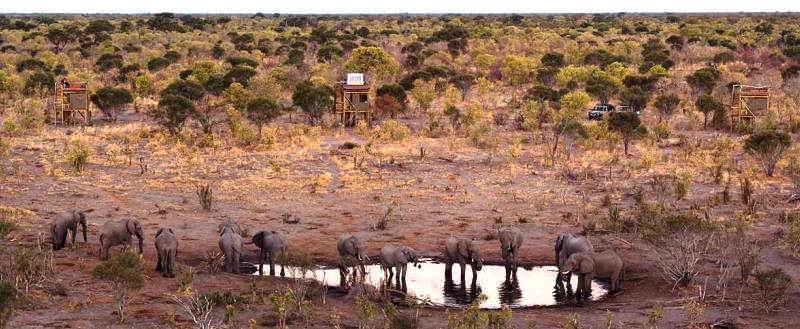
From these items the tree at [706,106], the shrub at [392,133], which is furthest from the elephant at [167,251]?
the tree at [706,106]

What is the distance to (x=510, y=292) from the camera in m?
18.1

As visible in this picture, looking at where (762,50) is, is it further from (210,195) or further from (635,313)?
(635,313)

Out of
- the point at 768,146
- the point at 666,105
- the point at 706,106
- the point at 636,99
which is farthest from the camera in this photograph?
the point at 636,99

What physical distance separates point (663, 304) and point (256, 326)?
6.55m

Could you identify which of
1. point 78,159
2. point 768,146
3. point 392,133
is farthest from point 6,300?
point 392,133

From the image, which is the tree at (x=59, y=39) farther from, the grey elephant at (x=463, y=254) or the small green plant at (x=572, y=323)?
the small green plant at (x=572, y=323)

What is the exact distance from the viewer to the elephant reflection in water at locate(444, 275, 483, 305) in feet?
57.2

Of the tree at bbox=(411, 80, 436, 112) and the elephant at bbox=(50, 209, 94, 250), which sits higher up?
the tree at bbox=(411, 80, 436, 112)

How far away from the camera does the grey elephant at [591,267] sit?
57.0 ft

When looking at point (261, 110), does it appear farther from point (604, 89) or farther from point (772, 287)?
point (772, 287)

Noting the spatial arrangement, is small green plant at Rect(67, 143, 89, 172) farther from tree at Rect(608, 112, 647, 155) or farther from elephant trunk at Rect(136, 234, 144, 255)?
tree at Rect(608, 112, 647, 155)

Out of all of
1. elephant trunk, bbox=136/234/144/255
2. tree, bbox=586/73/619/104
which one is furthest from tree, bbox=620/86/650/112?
elephant trunk, bbox=136/234/144/255

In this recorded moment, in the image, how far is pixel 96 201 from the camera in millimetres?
25531

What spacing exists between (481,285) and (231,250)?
4.50m
